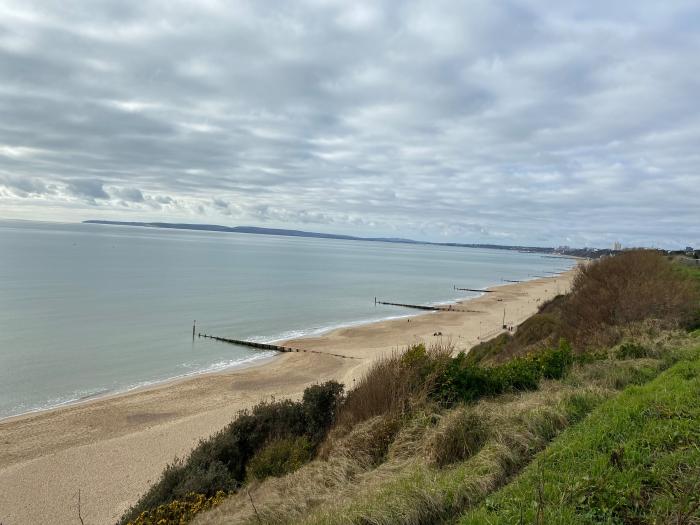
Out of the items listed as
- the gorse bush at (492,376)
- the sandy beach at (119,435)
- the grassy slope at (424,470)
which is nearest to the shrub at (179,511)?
the grassy slope at (424,470)

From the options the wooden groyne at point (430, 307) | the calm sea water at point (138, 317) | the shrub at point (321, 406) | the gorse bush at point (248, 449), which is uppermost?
the shrub at point (321, 406)

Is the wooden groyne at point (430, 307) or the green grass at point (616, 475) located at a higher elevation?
the green grass at point (616, 475)

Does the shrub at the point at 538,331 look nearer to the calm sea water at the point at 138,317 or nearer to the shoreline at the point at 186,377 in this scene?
the shoreline at the point at 186,377

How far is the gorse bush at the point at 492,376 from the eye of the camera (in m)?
10.5

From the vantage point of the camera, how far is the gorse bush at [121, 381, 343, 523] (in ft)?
32.8

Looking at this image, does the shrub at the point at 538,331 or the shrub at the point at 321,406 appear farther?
the shrub at the point at 538,331

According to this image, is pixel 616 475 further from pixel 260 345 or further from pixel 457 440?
pixel 260 345

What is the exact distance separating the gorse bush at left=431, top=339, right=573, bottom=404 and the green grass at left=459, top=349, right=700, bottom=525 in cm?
347

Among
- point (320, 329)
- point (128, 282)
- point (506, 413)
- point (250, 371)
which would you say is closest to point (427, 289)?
point (320, 329)

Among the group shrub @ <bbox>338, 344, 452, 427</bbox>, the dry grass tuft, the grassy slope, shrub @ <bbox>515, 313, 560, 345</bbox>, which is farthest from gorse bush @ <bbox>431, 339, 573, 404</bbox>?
shrub @ <bbox>515, 313, 560, 345</bbox>

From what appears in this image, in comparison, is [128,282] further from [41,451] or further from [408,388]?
[408,388]

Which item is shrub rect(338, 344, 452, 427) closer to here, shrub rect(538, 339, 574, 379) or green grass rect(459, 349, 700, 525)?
shrub rect(538, 339, 574, 379)

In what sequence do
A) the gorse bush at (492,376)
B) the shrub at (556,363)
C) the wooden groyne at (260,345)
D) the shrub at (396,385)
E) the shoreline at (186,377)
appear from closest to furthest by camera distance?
the shrub at (396,385) → the gorse bush at (492,376) → the shrub at (556,363) → the shoreline at (186,377) → the wooden groyne at (260,345)

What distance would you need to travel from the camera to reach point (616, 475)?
505cm
